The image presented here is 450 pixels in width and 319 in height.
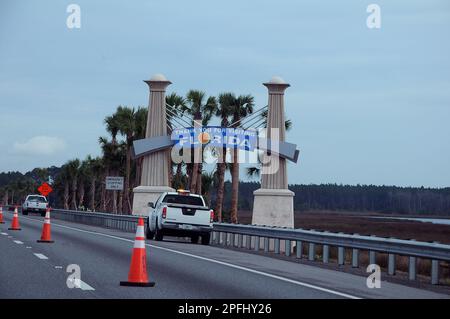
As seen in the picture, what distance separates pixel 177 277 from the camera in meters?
17.7

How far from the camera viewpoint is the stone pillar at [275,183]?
5022 cm

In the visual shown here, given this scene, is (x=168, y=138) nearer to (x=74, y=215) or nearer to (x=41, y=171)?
(x=74, y=215)

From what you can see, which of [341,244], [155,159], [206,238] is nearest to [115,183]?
[155,159]

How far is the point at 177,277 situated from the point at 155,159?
3660 centimetres

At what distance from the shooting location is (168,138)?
52906 millimetres

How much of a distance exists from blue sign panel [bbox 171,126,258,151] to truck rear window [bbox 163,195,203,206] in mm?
16990

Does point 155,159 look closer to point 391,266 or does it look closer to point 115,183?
point 115,183

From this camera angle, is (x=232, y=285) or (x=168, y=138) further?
(x=168, y=138)

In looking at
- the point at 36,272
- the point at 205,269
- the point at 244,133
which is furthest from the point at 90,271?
the point at 244,133

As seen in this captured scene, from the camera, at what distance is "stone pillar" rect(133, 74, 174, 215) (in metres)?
53.9

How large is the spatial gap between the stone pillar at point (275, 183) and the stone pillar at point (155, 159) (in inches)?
234

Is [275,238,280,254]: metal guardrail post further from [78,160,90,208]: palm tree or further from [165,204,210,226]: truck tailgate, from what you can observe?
[78,160,90,208]: palm tree

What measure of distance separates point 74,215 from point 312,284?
49.2m

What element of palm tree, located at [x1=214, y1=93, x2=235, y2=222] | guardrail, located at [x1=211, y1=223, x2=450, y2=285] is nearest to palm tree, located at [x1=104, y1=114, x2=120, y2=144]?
palm tree, located at [x1=214, y1=93, x2=235, y2=222]
